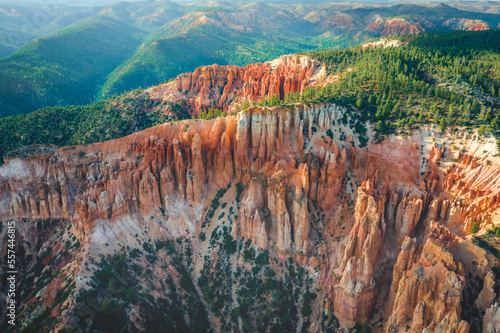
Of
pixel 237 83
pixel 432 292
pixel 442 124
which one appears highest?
pixel 237 83

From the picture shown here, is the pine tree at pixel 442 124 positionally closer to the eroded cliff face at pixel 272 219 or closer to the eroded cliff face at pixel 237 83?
the eroded cliff face at pixel 272 219

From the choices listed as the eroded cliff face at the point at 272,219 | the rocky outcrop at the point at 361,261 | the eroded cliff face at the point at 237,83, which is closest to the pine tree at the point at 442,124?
the eroded cliff face at the point at 272,219

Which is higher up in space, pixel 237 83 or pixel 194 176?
pixel 237 83

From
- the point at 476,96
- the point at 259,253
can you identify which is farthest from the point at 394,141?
the point at 259,253

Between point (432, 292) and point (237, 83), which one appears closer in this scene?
point (432, 292)

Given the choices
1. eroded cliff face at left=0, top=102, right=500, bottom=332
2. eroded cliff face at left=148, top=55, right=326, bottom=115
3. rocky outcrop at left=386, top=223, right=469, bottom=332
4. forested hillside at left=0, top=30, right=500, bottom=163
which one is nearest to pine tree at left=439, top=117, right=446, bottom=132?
forested hillside at left=0, top=30, right=500, bottom=163

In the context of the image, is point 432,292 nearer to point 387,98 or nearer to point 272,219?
point 272,219

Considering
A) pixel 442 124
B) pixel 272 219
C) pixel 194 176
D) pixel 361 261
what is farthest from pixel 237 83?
pixel 361 261

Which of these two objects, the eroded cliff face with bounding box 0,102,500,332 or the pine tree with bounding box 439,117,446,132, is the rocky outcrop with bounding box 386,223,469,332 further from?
the pine tree with bounding box 439,117,446,132
